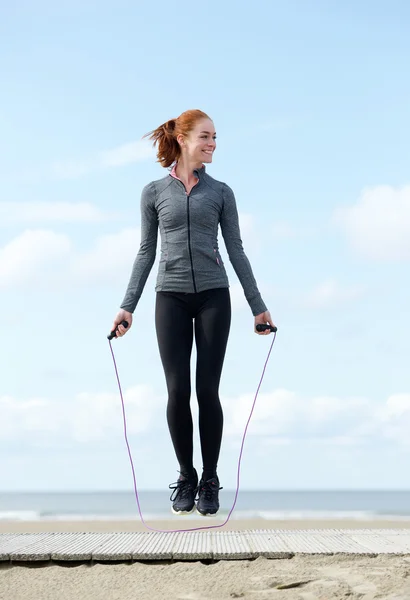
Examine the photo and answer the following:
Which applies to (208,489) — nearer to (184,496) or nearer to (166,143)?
(184,496)

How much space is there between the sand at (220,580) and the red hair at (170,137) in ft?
8.62

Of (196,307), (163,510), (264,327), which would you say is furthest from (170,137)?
(163,510)

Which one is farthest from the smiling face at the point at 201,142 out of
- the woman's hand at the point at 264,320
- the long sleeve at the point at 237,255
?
the woman's hand at the point at 264,320

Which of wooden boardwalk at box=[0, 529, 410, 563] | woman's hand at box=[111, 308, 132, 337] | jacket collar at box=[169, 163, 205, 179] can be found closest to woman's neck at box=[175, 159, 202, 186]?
jacket collar at box=[169, 163, 205, 179]

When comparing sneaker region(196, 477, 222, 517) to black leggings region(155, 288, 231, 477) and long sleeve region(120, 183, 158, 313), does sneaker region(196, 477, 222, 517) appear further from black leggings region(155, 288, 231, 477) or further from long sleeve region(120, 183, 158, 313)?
long sleeve region(120, 183, 158, 313)

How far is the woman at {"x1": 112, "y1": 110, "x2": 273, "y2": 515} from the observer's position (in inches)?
186

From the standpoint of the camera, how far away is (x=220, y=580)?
4.41 meters

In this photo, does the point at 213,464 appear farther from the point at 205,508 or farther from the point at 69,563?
the point at 69,563

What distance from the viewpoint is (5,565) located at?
4.99 m

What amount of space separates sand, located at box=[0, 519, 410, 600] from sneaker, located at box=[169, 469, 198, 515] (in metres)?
0.35

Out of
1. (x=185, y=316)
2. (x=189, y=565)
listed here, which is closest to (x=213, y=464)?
(x=189, y=565)

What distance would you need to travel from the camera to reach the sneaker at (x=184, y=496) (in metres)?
4.68

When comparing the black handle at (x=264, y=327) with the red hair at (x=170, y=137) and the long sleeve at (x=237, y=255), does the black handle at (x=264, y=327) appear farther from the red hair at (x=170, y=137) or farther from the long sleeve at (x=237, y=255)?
the red hair at (x=170, y=137)

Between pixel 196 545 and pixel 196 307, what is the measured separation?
1622 mm
